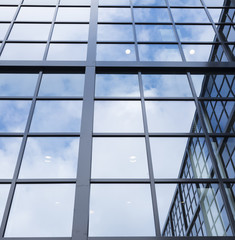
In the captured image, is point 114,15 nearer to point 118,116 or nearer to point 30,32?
point 30,32

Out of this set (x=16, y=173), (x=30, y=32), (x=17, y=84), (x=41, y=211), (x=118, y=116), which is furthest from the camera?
(x=30, y=32)

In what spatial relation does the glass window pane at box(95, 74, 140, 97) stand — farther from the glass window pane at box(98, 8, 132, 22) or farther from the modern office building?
the glass window pane at box(98, 8, 132, 22)

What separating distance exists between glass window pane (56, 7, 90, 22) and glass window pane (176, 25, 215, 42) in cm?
432

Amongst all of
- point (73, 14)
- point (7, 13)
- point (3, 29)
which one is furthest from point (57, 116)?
point (7, 13)

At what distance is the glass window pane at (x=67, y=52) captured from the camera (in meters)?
12.6

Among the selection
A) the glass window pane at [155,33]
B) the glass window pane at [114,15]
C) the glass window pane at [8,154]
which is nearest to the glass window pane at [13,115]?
the glass window pane at [8,154]

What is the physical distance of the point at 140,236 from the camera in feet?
24.0

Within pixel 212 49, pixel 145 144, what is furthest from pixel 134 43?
pixel 145 144

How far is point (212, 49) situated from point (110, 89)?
4.77 metres

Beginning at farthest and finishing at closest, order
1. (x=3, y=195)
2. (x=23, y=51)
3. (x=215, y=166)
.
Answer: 1. (x=23, y=51)
2. (x=215, y=166)
3. (x=3, y=195)

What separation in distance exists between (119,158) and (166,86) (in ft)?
12.3

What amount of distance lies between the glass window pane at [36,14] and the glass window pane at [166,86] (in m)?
5.93

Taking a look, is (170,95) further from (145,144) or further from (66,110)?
(66,110)

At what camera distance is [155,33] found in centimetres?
1390
